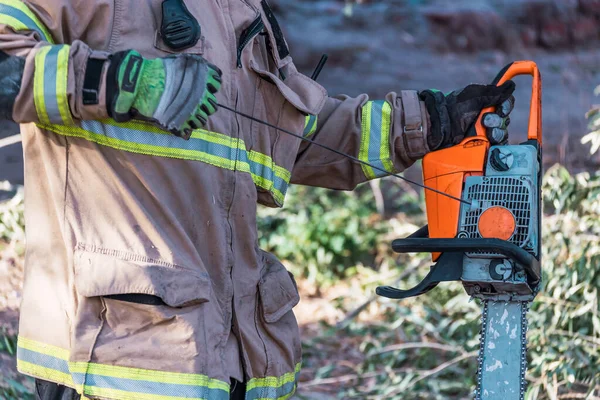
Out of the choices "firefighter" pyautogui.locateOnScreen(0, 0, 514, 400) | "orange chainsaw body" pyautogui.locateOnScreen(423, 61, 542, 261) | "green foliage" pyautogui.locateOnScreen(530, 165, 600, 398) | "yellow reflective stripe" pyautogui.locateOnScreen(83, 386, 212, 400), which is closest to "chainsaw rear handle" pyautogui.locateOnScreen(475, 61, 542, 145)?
"orange chainsaw body" pyautogui.locateOnScreen(423, 61, 542, 261)

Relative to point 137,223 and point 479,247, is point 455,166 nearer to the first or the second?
point 479,247

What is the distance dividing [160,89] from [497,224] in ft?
3.30

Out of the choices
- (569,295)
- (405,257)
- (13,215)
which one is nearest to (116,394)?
(569,295)

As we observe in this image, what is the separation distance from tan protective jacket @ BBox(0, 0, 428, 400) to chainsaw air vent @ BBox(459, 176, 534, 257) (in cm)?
57

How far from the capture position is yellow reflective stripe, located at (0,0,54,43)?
81.0 inches

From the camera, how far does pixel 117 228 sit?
2.19 meters

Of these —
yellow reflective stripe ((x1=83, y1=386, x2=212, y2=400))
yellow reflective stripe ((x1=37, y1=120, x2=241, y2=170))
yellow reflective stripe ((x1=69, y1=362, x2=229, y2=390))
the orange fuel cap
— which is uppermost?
yellow reflective stripe ((x1=37, y1=120, x2=241, y2=170))

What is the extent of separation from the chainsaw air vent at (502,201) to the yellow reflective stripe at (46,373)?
113cm

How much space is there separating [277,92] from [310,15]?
28.9 ft

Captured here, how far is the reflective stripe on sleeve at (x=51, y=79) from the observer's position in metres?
1.98

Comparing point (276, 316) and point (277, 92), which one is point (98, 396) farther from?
point (277, 92)

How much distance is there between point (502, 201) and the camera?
7.99 ft

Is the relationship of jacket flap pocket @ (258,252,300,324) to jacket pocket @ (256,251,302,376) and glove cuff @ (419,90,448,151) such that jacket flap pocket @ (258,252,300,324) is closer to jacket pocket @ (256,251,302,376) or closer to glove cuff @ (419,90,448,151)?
jacket pocket @ (256,251,302,376)

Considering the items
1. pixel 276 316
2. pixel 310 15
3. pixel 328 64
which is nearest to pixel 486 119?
pixel 276 316
